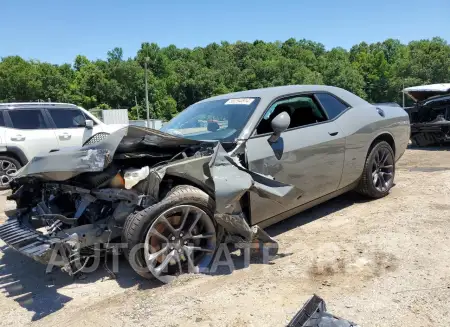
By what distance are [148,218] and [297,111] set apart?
2.16 meters

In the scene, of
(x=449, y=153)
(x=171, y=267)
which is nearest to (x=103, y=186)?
(x=171, y=267)

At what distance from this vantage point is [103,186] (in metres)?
3.51

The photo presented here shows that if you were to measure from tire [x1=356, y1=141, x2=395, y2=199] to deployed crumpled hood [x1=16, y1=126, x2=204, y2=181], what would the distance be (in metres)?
2.45

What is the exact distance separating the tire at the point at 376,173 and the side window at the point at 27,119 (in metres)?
6.54

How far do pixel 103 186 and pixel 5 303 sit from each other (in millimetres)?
1191

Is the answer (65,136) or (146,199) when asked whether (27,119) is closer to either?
(65,136)

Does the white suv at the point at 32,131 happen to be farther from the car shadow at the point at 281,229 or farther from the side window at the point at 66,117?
the car shadow at the point at 281,229

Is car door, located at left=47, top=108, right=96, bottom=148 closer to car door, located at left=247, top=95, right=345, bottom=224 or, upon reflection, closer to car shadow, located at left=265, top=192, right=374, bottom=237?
car shadow, located at left=265, top=192, right=374, bottom=237

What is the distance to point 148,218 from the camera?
10.1 ft

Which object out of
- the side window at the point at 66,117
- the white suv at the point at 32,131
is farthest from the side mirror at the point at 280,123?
the side window at the point at 66,117

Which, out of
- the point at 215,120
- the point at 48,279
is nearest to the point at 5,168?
the point at 48,279

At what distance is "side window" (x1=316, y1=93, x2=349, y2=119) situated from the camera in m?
4.68

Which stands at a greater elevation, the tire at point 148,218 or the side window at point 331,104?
the side window at point 331,104

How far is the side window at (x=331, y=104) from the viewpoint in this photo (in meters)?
4.68
